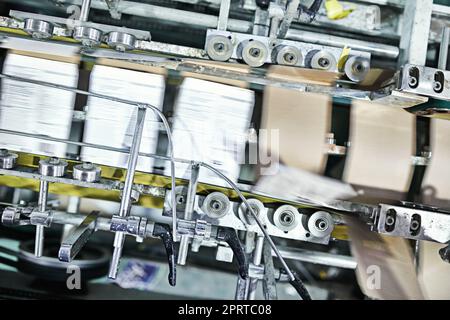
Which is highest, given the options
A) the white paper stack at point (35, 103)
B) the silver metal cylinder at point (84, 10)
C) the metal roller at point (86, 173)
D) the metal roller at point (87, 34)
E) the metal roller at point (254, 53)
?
the silver metal cylinder at point (84, 10)

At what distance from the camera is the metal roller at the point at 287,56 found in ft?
3.79

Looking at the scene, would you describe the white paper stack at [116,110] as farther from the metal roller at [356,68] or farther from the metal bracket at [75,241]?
the metal roller at [356,68]

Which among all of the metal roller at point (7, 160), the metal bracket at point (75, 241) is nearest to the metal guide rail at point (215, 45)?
the metal roller at point (7, 160)

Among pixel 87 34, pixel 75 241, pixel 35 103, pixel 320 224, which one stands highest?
pixel 87 34

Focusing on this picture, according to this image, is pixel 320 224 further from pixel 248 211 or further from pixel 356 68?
pixel 356 68

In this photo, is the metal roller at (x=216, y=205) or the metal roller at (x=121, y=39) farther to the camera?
the metal roller at (x=216, y=205)

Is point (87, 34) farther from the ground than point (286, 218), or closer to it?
farther from the ground

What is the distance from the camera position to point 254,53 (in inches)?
45.1

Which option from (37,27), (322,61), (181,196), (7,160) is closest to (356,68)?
(322,61)

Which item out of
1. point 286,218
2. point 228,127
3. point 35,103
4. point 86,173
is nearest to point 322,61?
point 228,127

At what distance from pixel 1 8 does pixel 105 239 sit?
925 millimetres

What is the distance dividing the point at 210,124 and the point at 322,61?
351mm

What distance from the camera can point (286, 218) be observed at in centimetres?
119

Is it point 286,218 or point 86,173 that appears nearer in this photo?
point 86,173
